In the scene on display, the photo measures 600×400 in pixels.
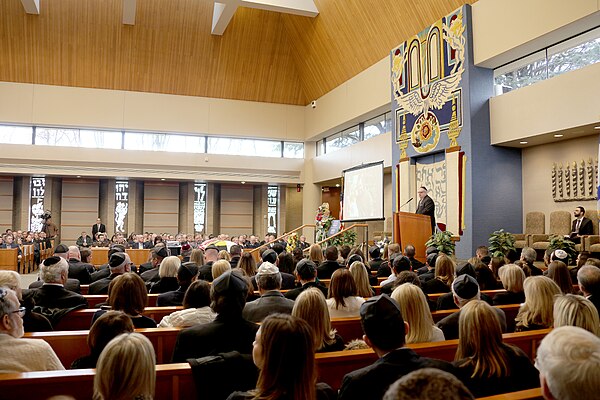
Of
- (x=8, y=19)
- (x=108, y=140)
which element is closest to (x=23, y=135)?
(x=108, y=140)

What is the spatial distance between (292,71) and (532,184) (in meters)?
9.28

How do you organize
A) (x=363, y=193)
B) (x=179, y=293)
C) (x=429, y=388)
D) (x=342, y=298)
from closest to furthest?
1. (x=429, y=388)
2. (x=342, y=298)
3. (x=179, y=293)
4. (x=363, y=193)

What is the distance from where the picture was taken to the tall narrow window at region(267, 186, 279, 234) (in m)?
18.0

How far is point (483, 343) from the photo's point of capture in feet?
6.33

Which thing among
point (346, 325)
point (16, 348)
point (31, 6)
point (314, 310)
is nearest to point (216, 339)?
point (314, 310)

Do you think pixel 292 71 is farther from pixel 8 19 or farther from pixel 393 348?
pixel 393 348

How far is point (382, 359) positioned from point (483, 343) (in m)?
0.46

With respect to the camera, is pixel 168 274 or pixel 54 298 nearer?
Result: pixel 54 298

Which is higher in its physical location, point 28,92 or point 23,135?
point 28,92

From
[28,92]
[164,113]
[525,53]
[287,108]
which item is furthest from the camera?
[287,108]

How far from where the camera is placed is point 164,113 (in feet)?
51.9

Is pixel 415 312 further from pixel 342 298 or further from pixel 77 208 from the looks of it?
pixel 77 208

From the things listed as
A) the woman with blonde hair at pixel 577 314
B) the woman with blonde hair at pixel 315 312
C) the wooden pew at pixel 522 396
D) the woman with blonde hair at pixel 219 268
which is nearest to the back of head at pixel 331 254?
the woman with blonde hair at pixel 219 268

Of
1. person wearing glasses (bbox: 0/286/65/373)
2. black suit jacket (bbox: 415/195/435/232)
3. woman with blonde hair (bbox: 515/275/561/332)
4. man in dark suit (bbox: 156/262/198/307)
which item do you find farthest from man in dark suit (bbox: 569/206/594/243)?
person wearing glasses (bbox: 0/286/65/373)
